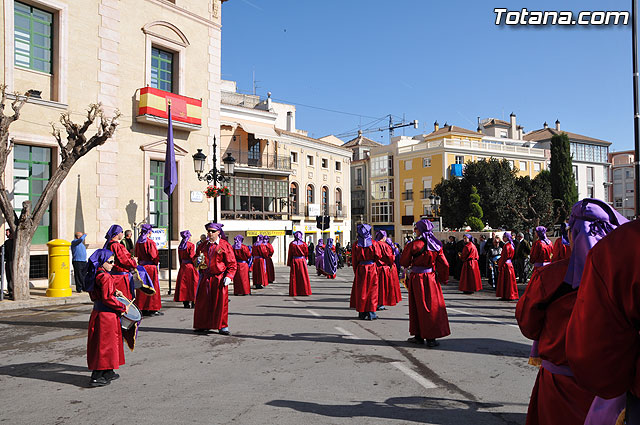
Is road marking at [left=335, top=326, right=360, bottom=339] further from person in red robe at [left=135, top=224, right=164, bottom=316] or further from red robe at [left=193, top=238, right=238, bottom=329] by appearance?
person in red robe at [left=135, top=224, right=164, bottom=316]

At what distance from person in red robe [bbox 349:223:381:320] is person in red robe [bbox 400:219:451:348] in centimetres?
198

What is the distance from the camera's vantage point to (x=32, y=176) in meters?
17.1

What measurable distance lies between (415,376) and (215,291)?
420 centimetres

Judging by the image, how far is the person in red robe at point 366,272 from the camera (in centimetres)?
1027

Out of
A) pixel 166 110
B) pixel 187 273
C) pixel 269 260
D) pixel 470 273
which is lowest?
pixel 470 273

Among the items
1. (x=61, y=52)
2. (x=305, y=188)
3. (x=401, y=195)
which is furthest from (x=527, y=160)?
(x=61, y=52)

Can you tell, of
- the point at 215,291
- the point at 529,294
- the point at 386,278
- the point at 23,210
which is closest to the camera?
the point at 529,294

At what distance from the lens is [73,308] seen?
42.4 feet

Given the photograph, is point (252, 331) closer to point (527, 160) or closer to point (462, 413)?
point (462, 413)

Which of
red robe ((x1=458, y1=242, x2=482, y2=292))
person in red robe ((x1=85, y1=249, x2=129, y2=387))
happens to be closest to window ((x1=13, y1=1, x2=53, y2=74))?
person in red robe ((x1=85, y1=249, x2=129, y2=387))

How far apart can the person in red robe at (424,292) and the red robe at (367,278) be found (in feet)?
6.48

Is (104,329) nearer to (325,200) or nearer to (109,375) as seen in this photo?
(109,375)

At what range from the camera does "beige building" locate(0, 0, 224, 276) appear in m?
16.8

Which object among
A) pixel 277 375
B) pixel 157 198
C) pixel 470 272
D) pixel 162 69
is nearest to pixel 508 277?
pixel 470 272
